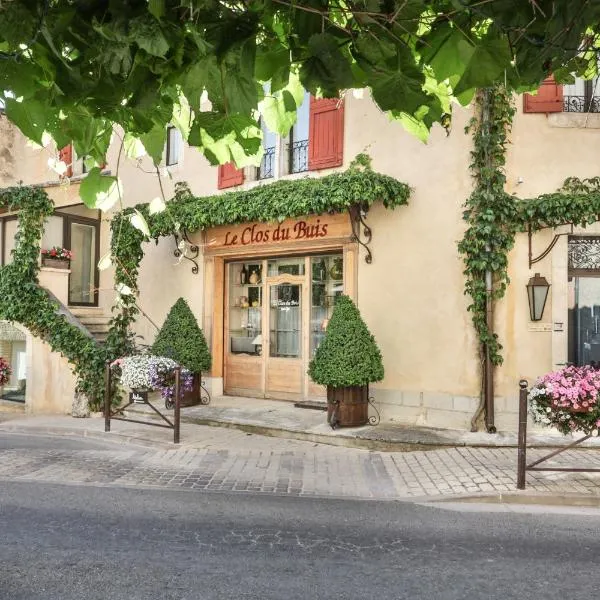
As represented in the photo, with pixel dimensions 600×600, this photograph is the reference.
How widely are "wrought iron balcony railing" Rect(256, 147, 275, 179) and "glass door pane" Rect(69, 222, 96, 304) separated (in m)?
5.76

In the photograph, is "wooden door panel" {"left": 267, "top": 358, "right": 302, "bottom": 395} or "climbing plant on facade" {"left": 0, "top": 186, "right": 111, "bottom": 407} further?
"climbing plant on facade" {"left": 0, "top": 186, "right": 111, "bottom": 407}

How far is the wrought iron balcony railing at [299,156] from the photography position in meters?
9.91

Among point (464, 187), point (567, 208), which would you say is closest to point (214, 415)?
point (464, 187)

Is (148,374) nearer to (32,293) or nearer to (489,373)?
(32,293)

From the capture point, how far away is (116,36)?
2098 millimetres

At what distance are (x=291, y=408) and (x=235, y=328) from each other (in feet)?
7.18

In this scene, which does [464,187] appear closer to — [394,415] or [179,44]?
[394,415]

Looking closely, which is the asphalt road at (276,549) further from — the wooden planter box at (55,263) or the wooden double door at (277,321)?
the wooden planter box at (55,263)

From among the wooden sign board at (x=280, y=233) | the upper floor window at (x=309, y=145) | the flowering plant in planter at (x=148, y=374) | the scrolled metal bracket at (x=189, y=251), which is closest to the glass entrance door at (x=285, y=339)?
the wooden sign board at (x=280, y=233)

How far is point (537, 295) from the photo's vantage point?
795cm

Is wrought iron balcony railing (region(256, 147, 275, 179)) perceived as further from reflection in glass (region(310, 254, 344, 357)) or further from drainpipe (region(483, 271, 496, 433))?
drainpipe (region(483, 271, 496, 433))

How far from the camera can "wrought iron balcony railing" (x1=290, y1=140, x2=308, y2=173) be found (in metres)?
9.91

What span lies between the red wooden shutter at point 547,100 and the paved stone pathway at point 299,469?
176 inches

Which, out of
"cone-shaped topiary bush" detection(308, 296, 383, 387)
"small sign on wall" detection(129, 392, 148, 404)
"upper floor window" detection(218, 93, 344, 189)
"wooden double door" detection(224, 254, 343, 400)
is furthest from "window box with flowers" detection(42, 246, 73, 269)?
"cone-shaped topiary bush" detection(308, 296, 383, 387)
